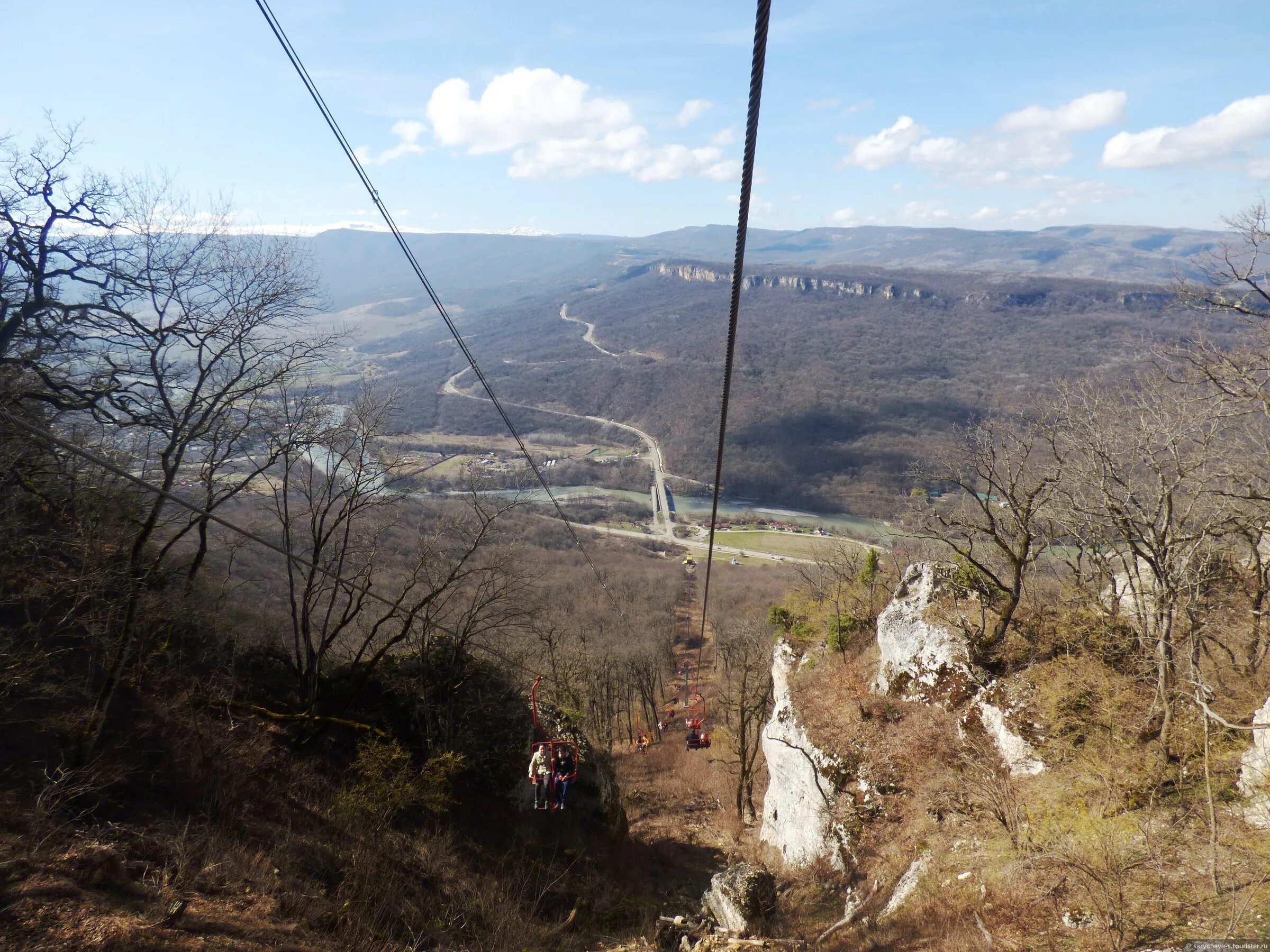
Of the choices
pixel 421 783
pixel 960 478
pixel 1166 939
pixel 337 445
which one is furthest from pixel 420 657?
pixel 1166 939

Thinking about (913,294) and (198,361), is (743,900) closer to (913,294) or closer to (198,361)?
(198,361)

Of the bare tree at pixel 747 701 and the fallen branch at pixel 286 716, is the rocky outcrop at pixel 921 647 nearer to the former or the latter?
the bare tree at pixel 747 701

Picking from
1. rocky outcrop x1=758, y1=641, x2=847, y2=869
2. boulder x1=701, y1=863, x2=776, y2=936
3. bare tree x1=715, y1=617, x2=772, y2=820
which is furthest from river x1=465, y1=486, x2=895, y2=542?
boulder x1=701, y1=863, x2=776, y2=936

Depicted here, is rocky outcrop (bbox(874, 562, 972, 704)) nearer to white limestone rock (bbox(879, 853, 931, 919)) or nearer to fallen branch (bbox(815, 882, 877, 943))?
white limestone rock (bbox(879, 853, 931, 919))

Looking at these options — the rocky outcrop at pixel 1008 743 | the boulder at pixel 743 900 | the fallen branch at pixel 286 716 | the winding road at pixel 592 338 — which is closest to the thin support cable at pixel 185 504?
the fallen branch at pixel 286 716

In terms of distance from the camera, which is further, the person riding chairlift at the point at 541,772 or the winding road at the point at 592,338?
the winding road at the point at 592,338

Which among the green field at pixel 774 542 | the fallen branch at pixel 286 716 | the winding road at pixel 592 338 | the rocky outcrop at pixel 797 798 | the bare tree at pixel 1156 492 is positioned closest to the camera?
the bare tree at pixel 1156 492

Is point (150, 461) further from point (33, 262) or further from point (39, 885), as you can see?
point (39, 885)
